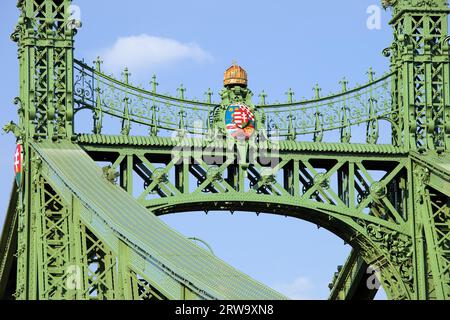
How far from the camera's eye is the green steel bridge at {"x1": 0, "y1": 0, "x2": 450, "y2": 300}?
178ft

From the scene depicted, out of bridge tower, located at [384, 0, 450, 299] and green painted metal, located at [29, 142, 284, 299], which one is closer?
green painted metal, located at [29, 142, 284, 299]

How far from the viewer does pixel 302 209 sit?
57.0 meters

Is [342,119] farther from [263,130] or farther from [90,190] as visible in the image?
[90,190]

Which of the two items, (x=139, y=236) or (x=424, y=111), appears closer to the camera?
(x=139, y=236)

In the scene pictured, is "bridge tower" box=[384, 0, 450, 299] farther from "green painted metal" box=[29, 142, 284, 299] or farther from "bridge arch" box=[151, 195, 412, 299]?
"green painted metal" box=[29, 142, 284, 299]

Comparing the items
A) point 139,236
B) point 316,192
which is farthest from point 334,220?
point 139,236

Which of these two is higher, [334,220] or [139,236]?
[334,220]

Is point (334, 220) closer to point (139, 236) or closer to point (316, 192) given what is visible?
point (316, 192)

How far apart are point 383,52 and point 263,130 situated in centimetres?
497

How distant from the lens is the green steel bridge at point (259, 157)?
54.2m

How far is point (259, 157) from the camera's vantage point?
57156mm
